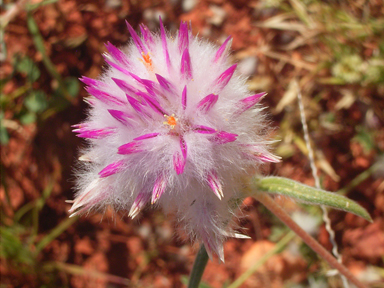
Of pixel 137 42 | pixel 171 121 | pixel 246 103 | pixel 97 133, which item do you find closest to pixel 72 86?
pixel 137 42

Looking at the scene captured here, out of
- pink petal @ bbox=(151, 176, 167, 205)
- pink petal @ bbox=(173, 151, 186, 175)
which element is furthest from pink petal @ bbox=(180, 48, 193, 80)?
pink petal @ bbox=(151, 176, 167, 205)

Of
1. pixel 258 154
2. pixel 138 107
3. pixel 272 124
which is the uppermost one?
pixel 138 107

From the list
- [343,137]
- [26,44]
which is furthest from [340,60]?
[26,44]

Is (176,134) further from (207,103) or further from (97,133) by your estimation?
(97,133)

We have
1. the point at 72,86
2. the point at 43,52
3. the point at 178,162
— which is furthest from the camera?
the point at 72,86

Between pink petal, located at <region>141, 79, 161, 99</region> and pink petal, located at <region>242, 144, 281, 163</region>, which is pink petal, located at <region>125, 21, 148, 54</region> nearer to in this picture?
pink petal, located at <region>141, 79, 161, 99</region>

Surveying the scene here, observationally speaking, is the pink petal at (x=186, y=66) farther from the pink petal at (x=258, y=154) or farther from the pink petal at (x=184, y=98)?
the pink petal at (x=258, y=154)
